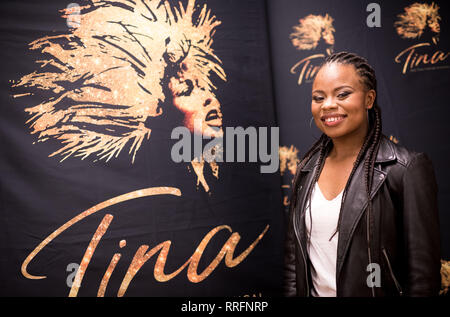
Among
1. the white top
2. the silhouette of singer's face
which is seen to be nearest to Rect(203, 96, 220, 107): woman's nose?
the silhouette of singer's face

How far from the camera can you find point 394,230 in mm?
1021

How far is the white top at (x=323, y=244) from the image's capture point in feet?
3.59

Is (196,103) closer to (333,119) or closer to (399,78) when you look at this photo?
(333,119)

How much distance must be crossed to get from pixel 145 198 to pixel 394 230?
3.80 ft

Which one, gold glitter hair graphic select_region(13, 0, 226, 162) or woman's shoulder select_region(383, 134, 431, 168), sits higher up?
gold glitter hair graphic select_region(13, 0, 226, 162)

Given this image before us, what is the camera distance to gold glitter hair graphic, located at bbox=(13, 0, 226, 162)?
5.19ft

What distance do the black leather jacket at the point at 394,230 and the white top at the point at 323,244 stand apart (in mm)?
40

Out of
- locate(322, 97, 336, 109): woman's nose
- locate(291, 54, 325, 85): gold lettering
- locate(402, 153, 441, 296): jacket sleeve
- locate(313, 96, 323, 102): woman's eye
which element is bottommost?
locate(402, 153, 441, 296): jacket sleeve

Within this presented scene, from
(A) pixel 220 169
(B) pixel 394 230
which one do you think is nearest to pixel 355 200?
(B) pixel 394 230

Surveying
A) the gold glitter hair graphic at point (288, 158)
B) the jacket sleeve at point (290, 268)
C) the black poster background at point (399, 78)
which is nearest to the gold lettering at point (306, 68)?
the black poster background at point (399, 78)

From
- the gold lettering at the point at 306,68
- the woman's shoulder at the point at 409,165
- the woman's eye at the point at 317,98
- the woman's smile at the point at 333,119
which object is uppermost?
the gold lettering at the point at 306,68

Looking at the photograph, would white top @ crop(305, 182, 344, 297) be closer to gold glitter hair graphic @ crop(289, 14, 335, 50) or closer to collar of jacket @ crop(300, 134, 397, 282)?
collar of jacket @ crop(300, 134, 397, 282)

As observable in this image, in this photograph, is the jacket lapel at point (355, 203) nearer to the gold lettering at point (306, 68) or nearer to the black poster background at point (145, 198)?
the black poster background at point (145, 198)

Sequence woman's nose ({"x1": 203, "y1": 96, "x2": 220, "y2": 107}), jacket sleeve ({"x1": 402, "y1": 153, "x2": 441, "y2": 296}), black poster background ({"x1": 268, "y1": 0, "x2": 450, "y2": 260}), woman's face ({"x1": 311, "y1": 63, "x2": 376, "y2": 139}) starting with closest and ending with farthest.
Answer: jacket sleeve ({"x1": 402, "y1": 153, "x2": 441, "y2": 296})
woman's face ({"x1": 311, "y1": 63, "x2": 376, "y2": 139})
black poster background ({"x1": 268, "y1": 0, "x2": 450, "y2": 260})
woman's nose ({"x1": 203, "y1": 96, "x2": 220, "y2": 107})
